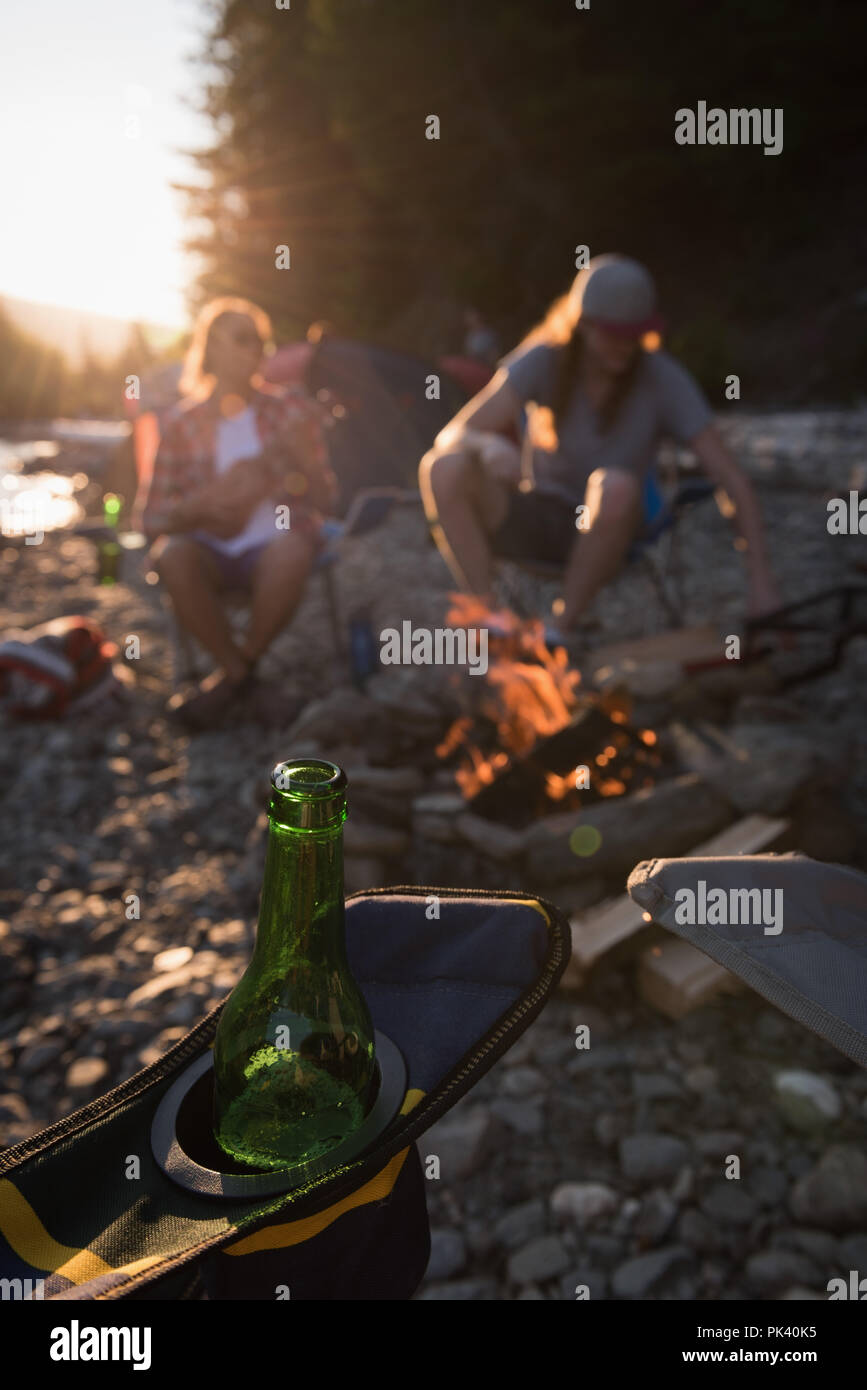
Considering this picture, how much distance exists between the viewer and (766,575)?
359 cm

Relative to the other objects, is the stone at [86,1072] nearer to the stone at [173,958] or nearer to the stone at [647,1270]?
the stone at [173,958]

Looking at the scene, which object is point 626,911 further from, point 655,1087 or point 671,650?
point 671,650

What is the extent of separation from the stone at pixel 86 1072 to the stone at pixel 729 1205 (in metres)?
1.39

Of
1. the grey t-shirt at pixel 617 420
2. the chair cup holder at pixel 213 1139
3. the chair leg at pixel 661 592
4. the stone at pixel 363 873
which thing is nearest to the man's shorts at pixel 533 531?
the grey t-shirt at pixel 617 420

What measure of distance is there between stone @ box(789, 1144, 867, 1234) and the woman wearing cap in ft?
7.67

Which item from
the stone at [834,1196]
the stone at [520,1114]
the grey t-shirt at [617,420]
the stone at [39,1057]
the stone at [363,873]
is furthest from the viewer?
the grey t-shirt at [617,420]

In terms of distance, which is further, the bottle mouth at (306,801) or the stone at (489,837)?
the stone at (489,837)

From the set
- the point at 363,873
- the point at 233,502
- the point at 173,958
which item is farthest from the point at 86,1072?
the point at 233,502

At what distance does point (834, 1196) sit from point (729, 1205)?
0.20 metres

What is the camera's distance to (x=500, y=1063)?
7.07ft

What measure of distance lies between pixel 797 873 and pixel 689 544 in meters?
6.24

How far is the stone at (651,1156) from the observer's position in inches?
72.2

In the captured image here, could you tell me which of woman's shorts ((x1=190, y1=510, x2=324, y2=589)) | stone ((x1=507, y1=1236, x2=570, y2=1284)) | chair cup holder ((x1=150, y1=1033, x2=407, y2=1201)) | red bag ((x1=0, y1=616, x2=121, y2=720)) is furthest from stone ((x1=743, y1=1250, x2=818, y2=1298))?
red bag ((x1=0, y1=616, x2=121, y2=720))

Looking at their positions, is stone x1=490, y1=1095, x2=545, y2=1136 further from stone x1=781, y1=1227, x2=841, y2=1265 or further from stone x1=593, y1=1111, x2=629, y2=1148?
stone x1=781, y1=1227, x2=841, y2=1265
